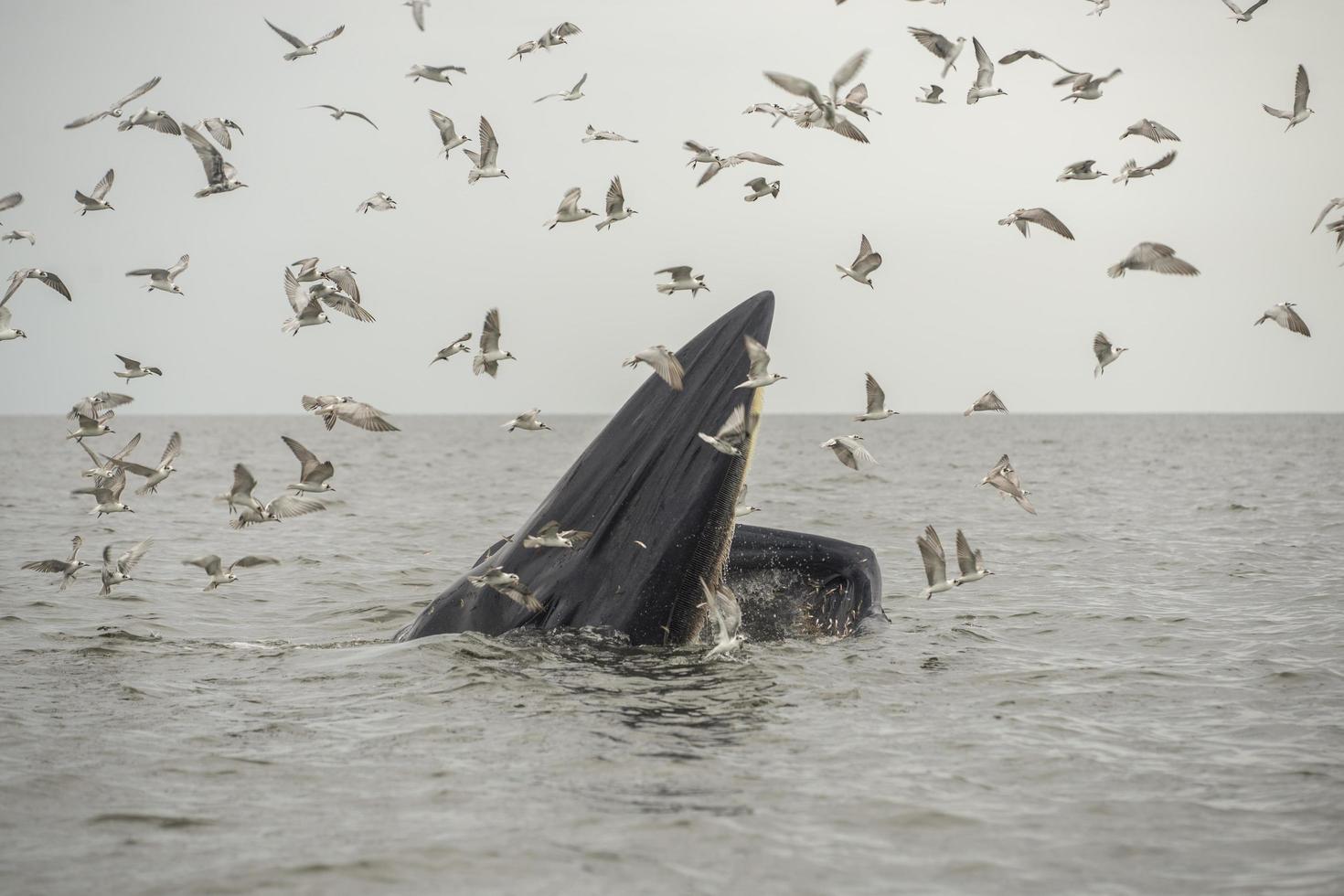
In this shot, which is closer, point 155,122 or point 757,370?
point 757,370

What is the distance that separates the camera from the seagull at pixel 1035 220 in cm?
1023

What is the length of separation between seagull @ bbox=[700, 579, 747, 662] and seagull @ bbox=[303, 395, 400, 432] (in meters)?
2.40

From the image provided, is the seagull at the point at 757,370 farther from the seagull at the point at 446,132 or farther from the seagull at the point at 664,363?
the seagull at the point at 446,132

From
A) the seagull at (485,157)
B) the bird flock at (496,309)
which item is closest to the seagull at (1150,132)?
the bird flock at (496,309)

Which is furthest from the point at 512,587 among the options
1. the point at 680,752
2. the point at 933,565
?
the point at 933,565

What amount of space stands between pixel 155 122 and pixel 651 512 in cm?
597

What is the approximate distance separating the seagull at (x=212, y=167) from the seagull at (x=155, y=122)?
0.16 meters

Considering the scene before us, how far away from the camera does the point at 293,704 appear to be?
7.50 m

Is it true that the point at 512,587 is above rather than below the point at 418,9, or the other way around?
below

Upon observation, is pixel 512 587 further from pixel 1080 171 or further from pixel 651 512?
pixel 1080 171

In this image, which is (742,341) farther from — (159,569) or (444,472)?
(444,472)

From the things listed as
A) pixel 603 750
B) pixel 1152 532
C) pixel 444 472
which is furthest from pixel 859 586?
pixel 444 472

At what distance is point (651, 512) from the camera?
7504 millimetres

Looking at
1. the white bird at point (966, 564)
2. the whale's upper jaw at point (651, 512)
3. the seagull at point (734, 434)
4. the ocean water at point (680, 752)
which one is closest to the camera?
the ocean water at point (680, 752)
